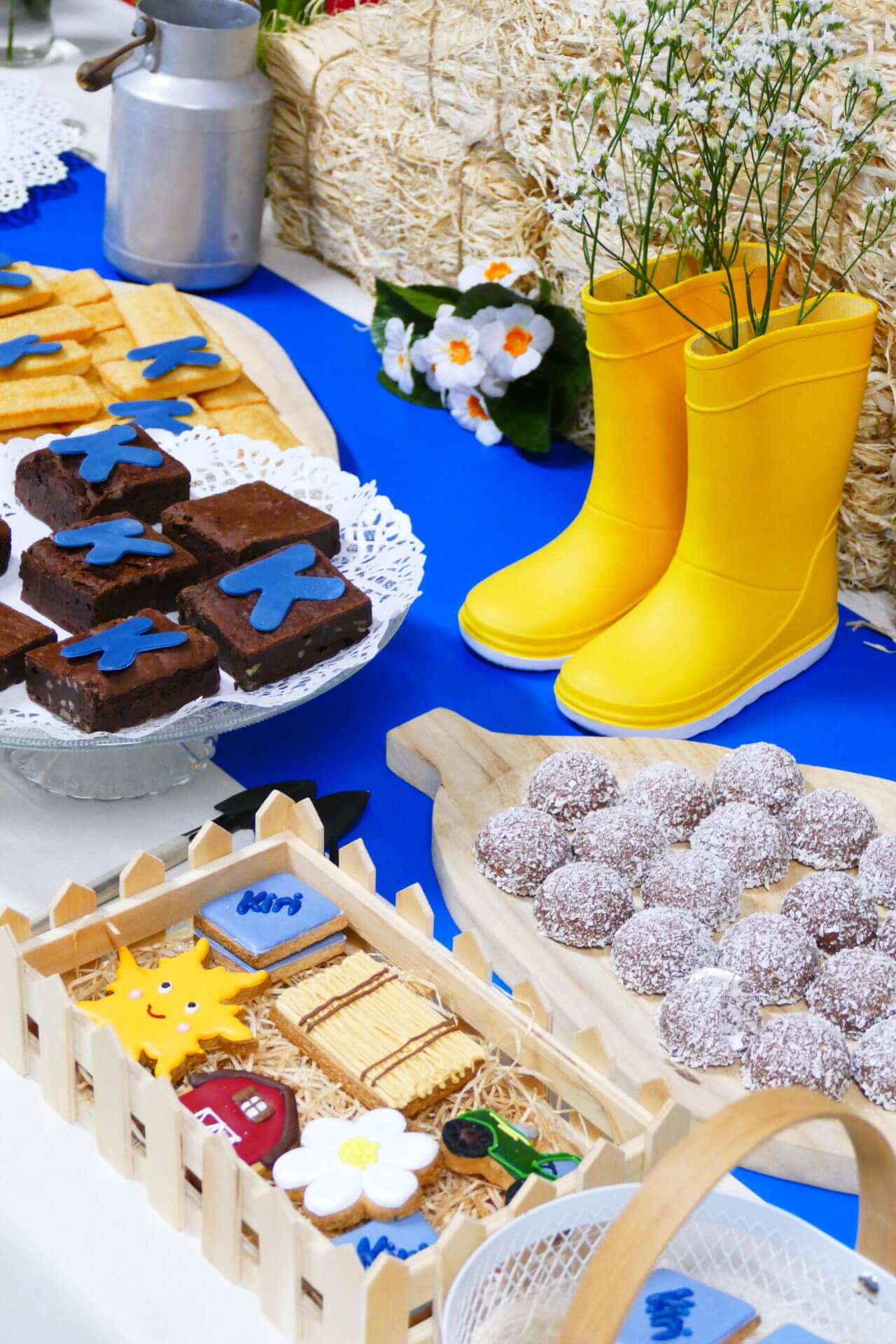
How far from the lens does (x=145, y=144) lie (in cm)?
194

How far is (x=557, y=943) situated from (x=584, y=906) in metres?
0.04

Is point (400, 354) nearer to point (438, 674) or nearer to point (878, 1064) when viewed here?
point (438, 674)

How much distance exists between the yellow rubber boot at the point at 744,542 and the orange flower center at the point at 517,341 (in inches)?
16.4

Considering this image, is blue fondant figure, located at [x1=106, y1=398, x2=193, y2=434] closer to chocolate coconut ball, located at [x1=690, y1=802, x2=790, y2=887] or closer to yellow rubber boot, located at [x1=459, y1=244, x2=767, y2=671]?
Result: yellow rubber boot, located at [x1=459, y1=244, x2=767, y2=671]

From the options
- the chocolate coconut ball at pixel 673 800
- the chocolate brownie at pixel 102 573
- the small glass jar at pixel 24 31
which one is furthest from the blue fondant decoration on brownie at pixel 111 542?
the small glass jar at pixel 24 31

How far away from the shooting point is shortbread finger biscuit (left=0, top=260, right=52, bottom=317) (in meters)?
1.86

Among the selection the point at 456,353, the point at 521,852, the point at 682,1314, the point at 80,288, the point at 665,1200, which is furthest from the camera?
the point at 80,288

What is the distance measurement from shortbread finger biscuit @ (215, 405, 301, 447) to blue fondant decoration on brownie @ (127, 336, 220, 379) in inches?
2.9

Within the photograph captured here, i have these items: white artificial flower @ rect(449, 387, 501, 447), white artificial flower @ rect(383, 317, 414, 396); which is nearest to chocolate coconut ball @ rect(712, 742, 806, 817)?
white artificial flower @ rect(449, 387, 501, 447)

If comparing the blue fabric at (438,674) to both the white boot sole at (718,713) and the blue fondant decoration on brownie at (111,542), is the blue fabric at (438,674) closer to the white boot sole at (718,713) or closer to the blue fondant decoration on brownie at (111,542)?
the white boot sole at (718,713)

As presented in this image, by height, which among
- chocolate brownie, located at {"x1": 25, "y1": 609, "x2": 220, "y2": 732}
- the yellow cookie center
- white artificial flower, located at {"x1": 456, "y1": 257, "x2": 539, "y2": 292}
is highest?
white artificial flower, located at {"x1": 456, "y1": 257, "x2": 539, "y2": 292}

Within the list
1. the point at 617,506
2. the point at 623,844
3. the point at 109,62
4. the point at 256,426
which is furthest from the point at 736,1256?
the point at 109,62

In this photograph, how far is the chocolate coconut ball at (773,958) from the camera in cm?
104

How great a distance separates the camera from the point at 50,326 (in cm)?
182
